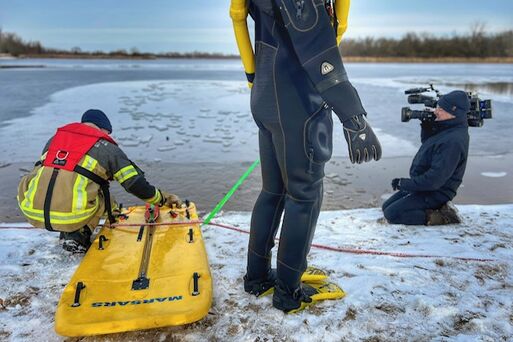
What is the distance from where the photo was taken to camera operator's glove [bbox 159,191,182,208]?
2.92 m

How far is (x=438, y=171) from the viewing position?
317 cm

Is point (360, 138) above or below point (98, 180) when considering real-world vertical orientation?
above

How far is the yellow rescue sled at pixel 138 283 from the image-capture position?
1817 mm

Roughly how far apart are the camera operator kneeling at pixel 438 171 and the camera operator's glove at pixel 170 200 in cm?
167

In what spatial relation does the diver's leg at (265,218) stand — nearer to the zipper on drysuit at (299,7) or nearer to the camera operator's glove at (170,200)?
the zipper on drysuit at (299,7)

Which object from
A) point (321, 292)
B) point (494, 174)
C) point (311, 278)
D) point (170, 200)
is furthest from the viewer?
point (494, 174)

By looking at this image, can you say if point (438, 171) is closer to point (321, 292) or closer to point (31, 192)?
point (321, 292)

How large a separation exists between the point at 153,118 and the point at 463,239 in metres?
6.44

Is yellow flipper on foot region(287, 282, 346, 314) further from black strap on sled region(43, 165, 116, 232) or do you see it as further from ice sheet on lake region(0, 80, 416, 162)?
ice sheet on lake region(0, 80, 416, 162)

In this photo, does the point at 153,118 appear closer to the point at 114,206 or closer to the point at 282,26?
the point at 114,206

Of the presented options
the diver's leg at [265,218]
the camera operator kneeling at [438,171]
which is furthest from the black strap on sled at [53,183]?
the camera operator kneeling at [438,171]

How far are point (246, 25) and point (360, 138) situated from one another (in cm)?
77

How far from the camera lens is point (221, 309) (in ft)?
6.75

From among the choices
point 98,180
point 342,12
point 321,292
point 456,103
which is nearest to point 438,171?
point 456,103
